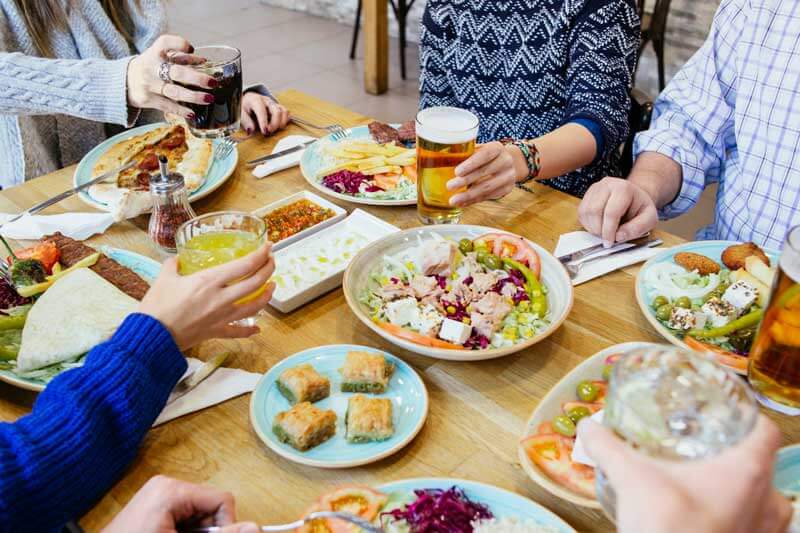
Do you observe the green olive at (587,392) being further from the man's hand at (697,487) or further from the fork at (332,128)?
the fork at (332,128)

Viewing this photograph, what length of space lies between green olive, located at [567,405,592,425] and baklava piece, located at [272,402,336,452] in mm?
360

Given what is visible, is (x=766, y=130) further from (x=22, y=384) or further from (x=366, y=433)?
(x=22, y=384)

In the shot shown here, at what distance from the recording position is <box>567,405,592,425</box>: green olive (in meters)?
1.03

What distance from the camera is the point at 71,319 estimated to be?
1178 mm

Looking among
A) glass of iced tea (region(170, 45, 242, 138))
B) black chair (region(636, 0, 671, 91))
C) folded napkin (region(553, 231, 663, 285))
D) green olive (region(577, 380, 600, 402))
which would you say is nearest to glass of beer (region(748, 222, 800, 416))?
green olive (region(577, 380, 600, 402))

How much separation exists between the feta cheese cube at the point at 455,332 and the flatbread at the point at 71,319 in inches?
21.4

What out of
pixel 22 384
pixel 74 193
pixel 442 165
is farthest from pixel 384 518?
pixel 74 193

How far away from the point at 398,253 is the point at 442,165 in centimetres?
23

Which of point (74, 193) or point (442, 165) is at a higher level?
point (442, 165)

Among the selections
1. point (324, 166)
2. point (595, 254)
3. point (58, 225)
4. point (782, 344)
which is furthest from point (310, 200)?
point (782, 344)

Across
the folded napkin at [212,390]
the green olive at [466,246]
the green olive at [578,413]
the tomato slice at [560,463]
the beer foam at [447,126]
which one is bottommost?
the folded napkin at [212,390]

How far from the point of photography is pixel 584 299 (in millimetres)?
1377

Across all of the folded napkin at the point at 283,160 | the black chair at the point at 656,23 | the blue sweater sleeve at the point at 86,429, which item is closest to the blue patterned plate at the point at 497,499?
the blue sweater sleeve at the point at 86,429

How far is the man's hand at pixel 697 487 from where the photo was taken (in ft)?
1.95
